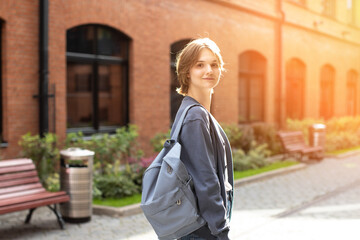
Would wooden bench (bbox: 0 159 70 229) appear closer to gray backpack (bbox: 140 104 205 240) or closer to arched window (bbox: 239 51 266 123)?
gray backpack (bbox: 140 104 205 240)

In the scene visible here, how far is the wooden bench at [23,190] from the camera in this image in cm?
601

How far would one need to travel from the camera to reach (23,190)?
637 cm

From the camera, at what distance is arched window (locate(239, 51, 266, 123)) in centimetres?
1602

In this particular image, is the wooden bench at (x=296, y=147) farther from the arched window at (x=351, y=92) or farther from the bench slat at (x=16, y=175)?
the arched window at (x=351, y=92)

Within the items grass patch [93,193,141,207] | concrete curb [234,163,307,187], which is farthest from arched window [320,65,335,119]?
grass patch [93,193,141,207]

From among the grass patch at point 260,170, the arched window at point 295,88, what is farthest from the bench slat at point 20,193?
the arched window at point 295,88

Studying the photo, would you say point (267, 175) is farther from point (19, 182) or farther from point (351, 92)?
point (351, 92)

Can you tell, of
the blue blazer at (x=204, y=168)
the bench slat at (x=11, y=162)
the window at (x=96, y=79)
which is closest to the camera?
the blue blazer at (x=204, y=168)

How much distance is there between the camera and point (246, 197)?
8.62 m

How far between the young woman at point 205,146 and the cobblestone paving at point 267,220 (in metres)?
3.53

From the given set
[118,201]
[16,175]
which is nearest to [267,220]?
[118,201]

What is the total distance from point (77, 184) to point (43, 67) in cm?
329

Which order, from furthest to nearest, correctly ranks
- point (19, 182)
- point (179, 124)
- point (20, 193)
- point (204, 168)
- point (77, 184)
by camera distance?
1. point (77, 184)
2. point (19, 182)
3. point (20, 193)
4. point (179, 124)
5. point (204, 168)

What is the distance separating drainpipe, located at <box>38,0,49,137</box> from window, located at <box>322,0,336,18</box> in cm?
1567
